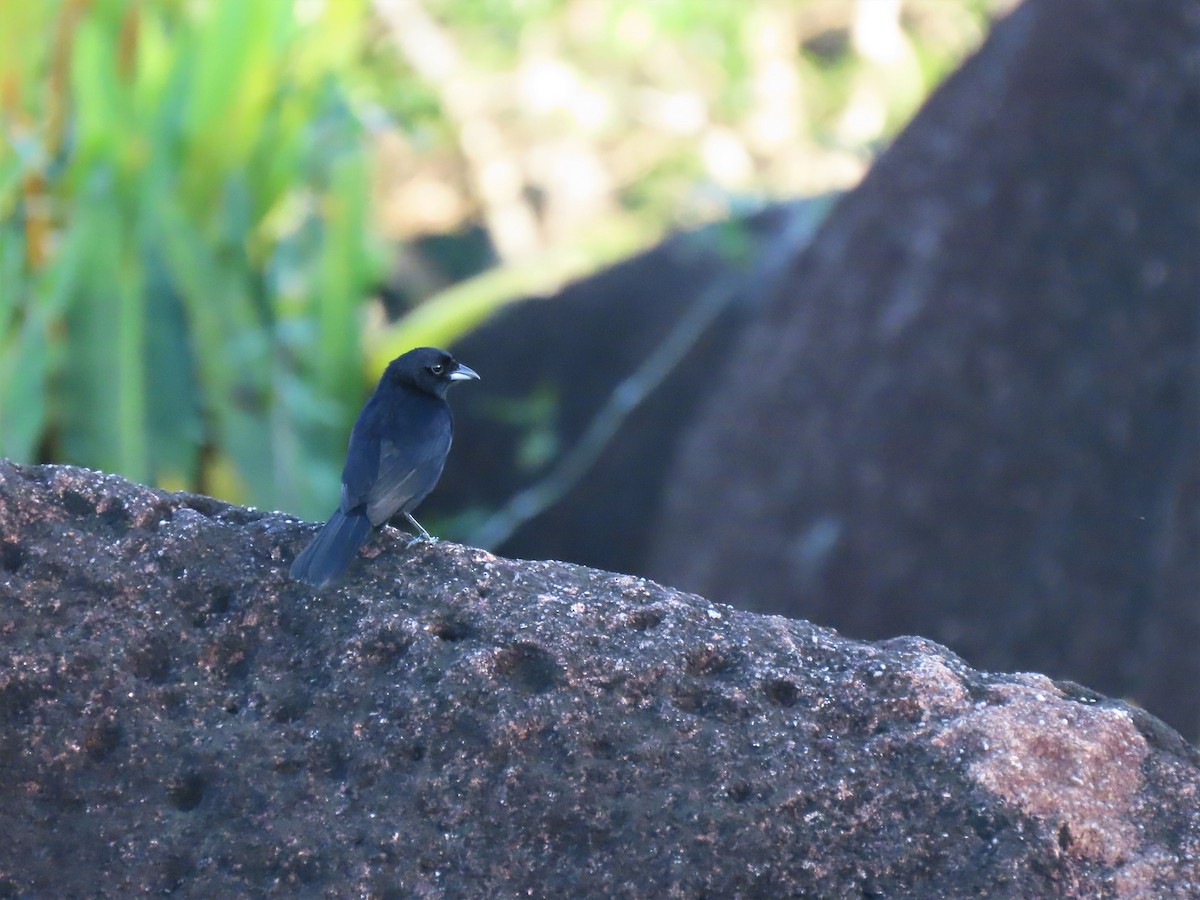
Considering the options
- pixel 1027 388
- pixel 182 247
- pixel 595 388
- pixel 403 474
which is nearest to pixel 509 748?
pixel 403 474

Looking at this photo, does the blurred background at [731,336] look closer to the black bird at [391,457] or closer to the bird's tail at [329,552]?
the black bird at [391,457]

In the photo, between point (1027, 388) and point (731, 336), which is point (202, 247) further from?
point (1027, 388)

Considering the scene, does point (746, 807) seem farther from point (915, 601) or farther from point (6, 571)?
point (915, 601)

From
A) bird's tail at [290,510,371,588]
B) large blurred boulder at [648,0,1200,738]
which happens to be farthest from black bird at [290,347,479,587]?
large blurred boulder at [648,0,1200,738]

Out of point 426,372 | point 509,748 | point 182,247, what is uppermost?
point 182,247

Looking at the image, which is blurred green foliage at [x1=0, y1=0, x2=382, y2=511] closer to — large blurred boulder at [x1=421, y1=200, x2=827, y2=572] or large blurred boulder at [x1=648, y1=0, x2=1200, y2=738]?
large blurred boulder at [x1=421, y1=200, x2=827, y2=572]

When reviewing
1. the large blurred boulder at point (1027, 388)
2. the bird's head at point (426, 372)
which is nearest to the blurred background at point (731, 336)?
the large blurred boulder at point (1027, 388)

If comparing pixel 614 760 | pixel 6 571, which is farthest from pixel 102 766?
pixel 614 760
